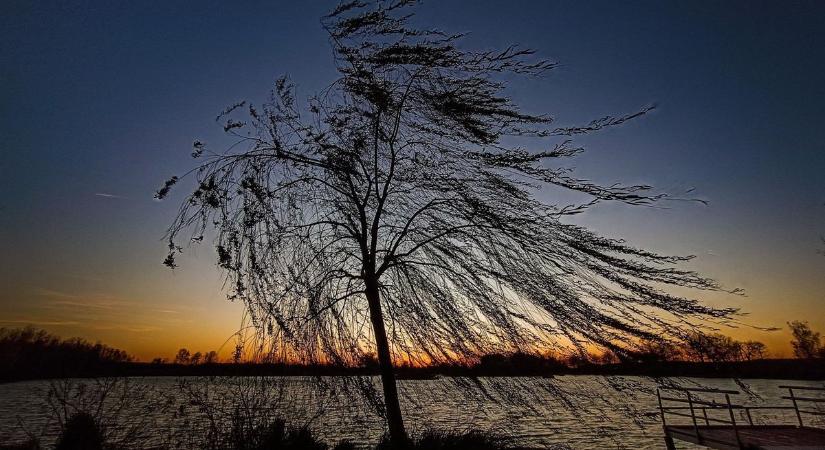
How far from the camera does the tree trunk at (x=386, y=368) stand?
5.96 meters

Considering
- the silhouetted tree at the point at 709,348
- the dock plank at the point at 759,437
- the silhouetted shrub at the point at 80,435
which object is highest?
the silhouetted tree at the point at 709,348

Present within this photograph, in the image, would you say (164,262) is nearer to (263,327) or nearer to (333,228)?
(263,327)

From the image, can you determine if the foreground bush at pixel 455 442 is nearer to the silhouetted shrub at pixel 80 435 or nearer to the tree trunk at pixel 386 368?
the tree trunk at pixel 386 368

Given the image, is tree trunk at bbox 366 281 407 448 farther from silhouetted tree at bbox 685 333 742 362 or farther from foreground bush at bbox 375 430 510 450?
silhouetted tree at bbox 685 333 742 362

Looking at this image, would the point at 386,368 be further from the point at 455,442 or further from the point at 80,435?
the point at 80,435

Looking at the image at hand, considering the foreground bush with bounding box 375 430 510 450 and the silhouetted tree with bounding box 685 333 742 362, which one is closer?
the silhouetted tree with bounding box 685 333 742 362

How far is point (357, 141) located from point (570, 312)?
387cm

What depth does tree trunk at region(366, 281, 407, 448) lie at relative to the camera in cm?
596

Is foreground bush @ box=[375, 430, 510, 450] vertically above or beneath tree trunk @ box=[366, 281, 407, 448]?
beneath

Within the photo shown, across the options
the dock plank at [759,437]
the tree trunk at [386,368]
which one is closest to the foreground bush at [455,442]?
the tree trunk at [386,368]

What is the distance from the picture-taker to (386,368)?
594 cm

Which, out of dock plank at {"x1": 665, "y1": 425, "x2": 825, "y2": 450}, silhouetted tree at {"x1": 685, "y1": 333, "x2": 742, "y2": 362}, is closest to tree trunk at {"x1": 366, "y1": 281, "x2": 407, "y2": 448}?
silhouetted tree at {"x1": 685, "y1": 333, "x2": 742, "y2": 362}

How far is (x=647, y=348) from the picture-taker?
3.20 meters

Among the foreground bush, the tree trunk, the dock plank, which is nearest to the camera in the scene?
the tree trunk
